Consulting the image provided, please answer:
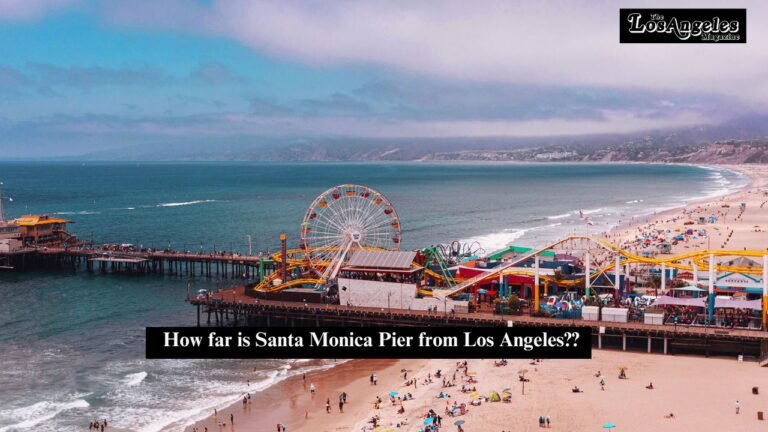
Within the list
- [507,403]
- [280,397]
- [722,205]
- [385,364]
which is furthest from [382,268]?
[722,205]

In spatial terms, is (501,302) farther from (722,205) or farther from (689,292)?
(722,205)

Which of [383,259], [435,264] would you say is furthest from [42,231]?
[435,264]

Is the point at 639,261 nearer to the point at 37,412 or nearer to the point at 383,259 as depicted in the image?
the point at 383,259

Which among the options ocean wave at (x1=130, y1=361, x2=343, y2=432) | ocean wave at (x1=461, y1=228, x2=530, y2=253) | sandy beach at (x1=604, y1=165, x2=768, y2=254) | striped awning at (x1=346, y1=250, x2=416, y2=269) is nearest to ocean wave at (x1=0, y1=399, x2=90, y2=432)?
ocean wave at (x1=130, y1=361, x2=343, y2=432)

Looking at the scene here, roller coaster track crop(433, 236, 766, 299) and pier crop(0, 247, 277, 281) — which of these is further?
pier crop(0, 247, 277, 281)

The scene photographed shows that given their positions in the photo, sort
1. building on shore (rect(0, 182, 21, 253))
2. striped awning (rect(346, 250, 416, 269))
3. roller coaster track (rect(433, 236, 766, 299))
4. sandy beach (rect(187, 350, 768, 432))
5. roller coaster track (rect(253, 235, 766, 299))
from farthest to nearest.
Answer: building on shore (rect(0, 182, 21, 253)) < striped awning (rect(346, 250, 416, 269)) < roller coaster track (rect(253, 235, 766, 299)) < roller coaster track (rect(433, 236, 766, 299)) < sandy beach (rect(187, 350, 768, 432))

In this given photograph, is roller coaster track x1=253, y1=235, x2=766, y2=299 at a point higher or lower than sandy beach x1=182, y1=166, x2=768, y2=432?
higher

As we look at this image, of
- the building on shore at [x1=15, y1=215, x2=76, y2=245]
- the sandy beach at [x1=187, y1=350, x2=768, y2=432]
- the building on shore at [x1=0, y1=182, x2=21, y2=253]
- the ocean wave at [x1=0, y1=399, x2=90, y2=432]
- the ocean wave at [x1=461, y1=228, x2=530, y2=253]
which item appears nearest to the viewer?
the sandy beach at [x1=187, y1=350, x2=768, y2=432]

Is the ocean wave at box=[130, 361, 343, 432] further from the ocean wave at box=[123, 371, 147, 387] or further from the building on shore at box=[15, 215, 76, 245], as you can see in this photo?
the building on shore at box=[15, 215, 76, 245]
